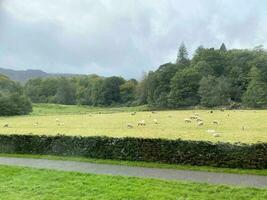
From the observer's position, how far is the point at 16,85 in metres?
50.0

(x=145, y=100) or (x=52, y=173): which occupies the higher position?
(x=145, y=100)

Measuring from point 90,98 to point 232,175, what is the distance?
6774cm

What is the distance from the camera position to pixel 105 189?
9602 millimetres

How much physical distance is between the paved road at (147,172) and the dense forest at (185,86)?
45226mm

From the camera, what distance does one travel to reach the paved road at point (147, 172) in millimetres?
10258

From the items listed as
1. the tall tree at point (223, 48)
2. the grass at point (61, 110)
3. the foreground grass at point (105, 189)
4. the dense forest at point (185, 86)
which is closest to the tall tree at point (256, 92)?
the dense forest at point (185, 86)

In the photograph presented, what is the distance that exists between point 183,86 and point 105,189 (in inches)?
2301

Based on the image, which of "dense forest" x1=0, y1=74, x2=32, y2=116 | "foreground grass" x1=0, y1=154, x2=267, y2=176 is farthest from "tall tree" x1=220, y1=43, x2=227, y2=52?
"foreground grass" x1=0, y1=154, x2=267, y2=176

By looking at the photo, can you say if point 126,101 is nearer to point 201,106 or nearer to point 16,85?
point 201,106

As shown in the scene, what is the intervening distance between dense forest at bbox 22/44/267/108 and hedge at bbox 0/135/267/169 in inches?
1721

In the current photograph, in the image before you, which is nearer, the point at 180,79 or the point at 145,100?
the point at 180,79

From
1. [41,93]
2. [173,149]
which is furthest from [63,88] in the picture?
[173,149]

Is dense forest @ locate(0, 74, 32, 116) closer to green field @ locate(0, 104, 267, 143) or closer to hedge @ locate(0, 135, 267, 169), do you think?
green field @ locate(0, 104, 267, 143)

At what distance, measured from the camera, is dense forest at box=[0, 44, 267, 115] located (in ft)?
202
